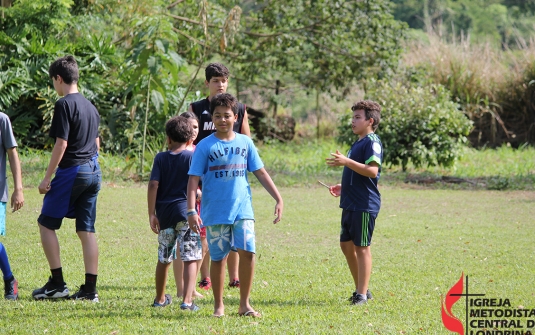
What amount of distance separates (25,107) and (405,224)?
9706 millimetres

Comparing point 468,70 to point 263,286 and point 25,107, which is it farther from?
point 263,286

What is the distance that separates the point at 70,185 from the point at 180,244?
1.04 metres

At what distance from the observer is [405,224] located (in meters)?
9.73

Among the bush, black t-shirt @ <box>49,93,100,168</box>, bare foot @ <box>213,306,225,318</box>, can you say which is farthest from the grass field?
the bush

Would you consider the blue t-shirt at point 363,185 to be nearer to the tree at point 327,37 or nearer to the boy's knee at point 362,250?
the boy's knee at point 362,250

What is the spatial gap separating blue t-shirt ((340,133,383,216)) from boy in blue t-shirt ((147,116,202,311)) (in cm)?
128

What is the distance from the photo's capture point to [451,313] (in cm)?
519

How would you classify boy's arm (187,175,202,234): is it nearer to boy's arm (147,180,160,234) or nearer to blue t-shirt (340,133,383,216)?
boy's arm (147,180,160,234)

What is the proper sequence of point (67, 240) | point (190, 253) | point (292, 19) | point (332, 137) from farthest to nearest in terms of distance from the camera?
point (332, 137)
point (292, 19)
point (67, 240)
point (190, 253)

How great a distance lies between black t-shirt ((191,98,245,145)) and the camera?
5.94 meters

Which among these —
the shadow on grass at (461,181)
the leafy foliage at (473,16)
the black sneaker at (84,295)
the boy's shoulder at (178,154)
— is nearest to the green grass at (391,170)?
the shadow on grass at (461,181)

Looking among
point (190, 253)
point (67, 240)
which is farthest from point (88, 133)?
point (67, 240)

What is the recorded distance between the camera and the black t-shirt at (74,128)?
543 centimetres

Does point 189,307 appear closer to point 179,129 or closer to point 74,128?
point 179,129
